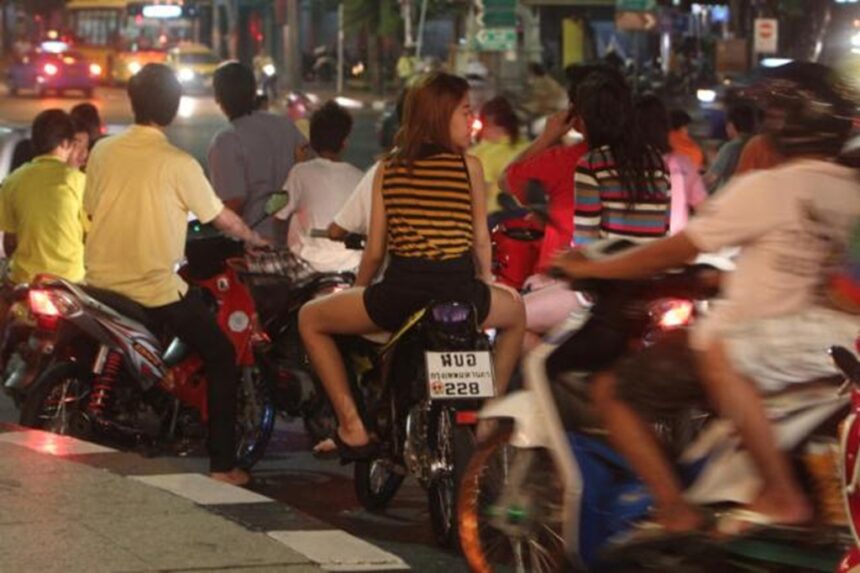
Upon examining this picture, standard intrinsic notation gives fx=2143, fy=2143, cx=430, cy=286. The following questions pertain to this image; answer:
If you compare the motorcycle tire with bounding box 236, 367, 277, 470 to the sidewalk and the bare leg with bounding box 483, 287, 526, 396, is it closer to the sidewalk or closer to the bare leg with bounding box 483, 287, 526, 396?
the sidewalk

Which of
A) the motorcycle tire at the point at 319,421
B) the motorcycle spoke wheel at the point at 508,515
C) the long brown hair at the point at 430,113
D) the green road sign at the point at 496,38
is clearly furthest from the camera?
the green road sign at the point at 496,38

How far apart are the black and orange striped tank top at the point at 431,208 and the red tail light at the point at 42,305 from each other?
229 cm

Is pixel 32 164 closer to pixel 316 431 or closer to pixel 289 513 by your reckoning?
pixel 316 431

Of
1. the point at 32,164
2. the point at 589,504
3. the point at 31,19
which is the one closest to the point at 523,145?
the point at 32,164

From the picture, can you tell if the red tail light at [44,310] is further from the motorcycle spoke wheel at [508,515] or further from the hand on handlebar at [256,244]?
the motorcycle spoke wheel at [508,515]

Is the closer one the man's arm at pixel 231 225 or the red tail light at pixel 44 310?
the man's arm at pixel 231 225

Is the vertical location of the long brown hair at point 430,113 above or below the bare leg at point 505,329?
above

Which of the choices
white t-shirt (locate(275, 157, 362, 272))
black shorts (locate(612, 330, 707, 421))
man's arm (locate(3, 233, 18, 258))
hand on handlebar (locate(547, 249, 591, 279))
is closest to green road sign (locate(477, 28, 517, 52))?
man's arm (locate(3, 233, 18, 258))

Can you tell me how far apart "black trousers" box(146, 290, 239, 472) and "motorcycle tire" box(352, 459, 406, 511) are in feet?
2.35

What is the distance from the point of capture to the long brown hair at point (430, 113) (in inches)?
351

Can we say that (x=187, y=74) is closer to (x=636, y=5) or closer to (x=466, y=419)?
(x=636, y=5)

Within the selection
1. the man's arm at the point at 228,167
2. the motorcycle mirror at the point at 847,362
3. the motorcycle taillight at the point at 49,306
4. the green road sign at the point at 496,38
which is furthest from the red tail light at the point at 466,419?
the green road sign at the point at 496,38

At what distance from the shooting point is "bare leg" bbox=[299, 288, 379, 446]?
9.02m

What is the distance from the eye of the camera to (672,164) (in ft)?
35.9
